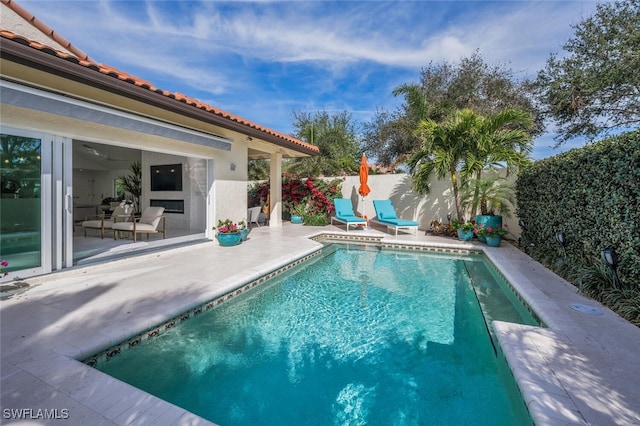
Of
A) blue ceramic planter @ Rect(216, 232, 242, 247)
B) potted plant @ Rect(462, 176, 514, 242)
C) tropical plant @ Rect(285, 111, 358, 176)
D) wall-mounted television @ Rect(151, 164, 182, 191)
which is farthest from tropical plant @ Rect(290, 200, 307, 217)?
potted plant @ Rect(462, 176, 514, 242)

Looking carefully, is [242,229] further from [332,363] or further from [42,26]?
[332,363]

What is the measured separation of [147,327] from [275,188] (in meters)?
11.5

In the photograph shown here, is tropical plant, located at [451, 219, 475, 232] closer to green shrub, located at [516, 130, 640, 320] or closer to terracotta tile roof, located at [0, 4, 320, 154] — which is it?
green shrub, located at [516, 130, 640, 320]

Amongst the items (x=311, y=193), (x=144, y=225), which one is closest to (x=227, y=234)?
(x=144, y=225)

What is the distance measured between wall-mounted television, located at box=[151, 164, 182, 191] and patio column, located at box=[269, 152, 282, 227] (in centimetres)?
436

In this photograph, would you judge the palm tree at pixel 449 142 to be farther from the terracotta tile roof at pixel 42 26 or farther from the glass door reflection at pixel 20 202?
the glass door reflection at pixel 20 202

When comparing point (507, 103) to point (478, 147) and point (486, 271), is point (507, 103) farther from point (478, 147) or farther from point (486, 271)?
point (486, 271)

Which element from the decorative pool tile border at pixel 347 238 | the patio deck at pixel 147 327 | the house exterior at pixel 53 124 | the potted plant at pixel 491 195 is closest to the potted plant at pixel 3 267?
the house exterior at pixel 53 124

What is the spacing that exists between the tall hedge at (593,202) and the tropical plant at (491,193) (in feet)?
7.75

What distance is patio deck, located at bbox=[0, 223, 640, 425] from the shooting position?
2.52m

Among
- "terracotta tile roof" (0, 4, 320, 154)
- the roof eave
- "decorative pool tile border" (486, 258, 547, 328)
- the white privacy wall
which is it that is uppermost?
"terracotta tile roof" (0, 4, 320, 154)

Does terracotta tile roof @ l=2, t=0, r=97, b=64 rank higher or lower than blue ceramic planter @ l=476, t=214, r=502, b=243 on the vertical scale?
higher

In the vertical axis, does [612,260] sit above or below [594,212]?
below

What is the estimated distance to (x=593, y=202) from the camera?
5641 mm
